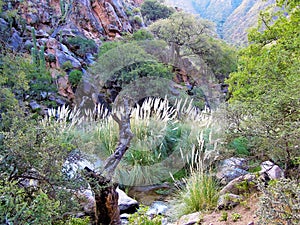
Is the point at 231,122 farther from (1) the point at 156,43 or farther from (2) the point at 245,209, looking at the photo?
(1) the point at 156,43

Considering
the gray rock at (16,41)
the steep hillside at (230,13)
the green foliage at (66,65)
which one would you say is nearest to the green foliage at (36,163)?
the green foliage at (66,65)

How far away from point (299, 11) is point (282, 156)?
3.39 metres

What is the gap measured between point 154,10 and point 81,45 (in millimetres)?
12728

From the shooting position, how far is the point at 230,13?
1135 inches

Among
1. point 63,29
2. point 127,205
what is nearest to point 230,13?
point 63,29

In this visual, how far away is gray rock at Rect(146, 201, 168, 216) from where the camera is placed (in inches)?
117

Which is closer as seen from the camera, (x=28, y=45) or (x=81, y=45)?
(x=28, y=45)

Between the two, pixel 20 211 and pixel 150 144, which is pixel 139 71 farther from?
pixel 20 211

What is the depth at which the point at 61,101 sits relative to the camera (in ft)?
30.3

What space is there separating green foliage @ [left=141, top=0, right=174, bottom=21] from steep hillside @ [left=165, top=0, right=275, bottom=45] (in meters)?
5.19

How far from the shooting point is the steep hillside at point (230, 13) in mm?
22031

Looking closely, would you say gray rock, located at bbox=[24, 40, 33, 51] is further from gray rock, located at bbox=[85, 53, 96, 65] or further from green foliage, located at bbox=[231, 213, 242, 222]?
green foliage, located at bbox=[231, 213, 242, 222]

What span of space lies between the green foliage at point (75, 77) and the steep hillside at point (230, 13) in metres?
13.1

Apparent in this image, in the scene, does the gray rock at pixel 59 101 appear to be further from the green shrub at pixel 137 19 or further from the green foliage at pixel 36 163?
the green shrub at pixel 137 19
